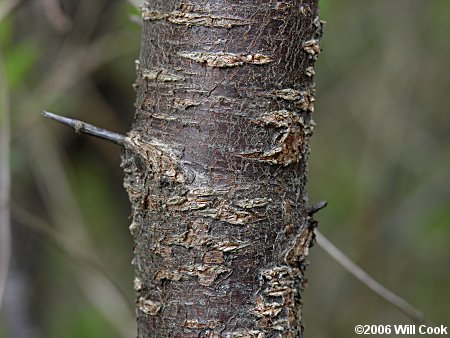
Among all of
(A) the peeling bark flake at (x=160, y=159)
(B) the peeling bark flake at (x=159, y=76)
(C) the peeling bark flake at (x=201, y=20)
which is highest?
(C) the peeling bark flake at (x=201, y=20)

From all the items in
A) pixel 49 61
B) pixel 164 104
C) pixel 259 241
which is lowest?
pixel 259 241

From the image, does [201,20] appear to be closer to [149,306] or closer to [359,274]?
[149,306]

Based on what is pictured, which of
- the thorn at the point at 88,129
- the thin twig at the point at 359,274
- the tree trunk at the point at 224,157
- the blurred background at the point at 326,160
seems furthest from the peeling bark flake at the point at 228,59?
the blurred background at the point at 326,160

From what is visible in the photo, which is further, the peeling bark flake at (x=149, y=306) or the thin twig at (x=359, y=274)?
the thin twig at (x=359, y=274)

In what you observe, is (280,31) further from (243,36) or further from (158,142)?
(158,142)

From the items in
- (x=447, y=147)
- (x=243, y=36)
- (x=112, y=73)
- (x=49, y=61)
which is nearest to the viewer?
(x=243, y=36)

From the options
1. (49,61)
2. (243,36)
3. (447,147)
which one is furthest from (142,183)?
(447,147)

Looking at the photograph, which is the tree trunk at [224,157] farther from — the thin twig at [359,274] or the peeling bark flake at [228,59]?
the thin twig at [359,274]

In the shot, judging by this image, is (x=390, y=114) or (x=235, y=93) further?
(x=390, y=114)
